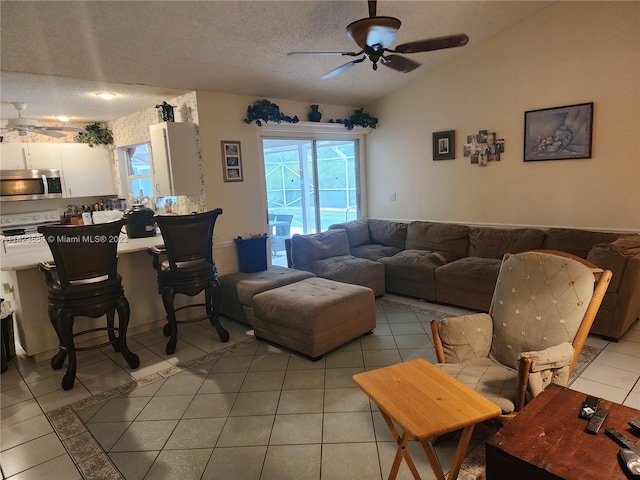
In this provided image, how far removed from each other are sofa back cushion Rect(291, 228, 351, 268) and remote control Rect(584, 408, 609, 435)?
11.3 ft

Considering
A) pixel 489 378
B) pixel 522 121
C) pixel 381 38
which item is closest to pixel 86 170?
pixel 381 38

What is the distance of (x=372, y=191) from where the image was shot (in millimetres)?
6137

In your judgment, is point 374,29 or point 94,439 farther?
point 374,29

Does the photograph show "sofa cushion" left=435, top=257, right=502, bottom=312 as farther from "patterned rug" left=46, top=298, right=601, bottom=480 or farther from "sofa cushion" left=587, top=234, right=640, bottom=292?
"patterned rug" left=46, top=298, right=601, bottom=480

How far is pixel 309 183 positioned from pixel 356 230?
0.94 m

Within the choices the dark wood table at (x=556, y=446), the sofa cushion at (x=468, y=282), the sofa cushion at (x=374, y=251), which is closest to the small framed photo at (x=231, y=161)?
the sofa cushion at (x=374, y=251)

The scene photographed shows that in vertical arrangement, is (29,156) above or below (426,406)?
above

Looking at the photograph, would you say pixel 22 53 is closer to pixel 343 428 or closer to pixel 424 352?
pixel 343 428

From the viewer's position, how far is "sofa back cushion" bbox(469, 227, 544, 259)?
422 cm

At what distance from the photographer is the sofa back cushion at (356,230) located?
5.52 metres

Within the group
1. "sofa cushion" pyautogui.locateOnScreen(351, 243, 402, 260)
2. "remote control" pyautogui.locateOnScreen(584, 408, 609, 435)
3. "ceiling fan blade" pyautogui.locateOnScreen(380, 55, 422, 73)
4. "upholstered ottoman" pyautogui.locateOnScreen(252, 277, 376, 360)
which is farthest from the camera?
"sofa cushion" pyautogui.locateOnScreen(351, 243, 402, 260)

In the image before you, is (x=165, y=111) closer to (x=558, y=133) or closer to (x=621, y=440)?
(x=558, y=133)

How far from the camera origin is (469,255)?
15.6 feet

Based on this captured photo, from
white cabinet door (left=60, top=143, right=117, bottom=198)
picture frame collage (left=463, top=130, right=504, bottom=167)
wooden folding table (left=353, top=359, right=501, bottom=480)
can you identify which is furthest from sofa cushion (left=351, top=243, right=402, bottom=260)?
white cabinet door (left=60, top=143, right=117, bottom=198)
